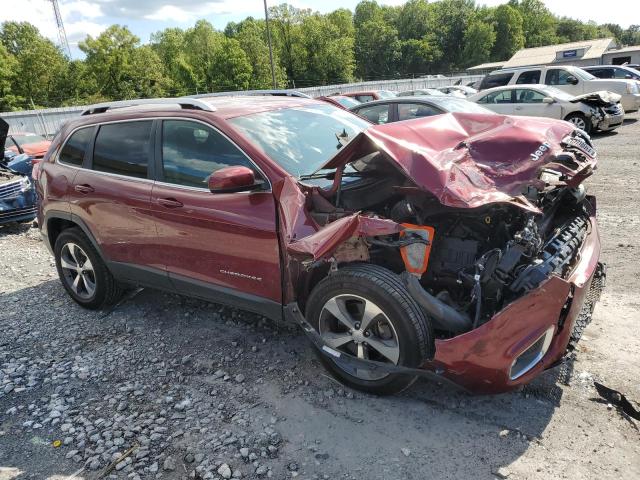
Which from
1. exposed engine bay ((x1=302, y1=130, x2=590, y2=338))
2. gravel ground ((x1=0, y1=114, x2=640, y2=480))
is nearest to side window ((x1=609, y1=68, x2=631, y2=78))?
gravel ground ((x1=0, y1=114, x2=640, y2=480))

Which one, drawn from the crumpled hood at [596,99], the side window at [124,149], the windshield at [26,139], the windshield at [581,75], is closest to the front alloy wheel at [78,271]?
the side window at [124,149]

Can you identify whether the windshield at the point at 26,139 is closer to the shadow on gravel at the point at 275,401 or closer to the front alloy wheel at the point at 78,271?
the front alloy wheel at the point at 78,271

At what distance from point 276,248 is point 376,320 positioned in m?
0.81

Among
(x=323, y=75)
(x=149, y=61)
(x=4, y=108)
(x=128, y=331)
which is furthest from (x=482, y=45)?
(x=128, y=331)

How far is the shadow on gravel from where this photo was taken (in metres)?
2.57

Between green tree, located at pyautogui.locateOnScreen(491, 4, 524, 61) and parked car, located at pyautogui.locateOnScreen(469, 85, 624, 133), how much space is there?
98700mm

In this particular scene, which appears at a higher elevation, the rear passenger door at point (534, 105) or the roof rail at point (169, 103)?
the roof rail at point (169, 103)

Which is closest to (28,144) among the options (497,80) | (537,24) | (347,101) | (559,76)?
(347,101)

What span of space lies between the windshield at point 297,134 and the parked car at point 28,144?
9.34m

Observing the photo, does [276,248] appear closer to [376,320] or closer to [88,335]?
[376,320]

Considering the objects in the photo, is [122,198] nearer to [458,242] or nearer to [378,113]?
[458,242]

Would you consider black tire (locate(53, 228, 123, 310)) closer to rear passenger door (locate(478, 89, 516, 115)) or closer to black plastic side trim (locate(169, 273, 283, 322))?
black plastic side trim (locate(169, 273, 283, 322))

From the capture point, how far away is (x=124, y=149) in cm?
407

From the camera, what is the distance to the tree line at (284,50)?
48344mm
